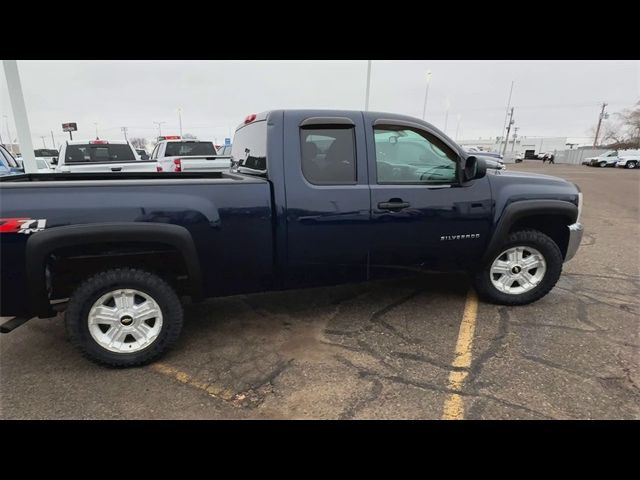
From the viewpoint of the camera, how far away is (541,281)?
4090 millimetres

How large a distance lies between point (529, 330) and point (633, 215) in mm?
9158

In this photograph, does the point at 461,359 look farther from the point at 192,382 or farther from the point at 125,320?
the point at 125,320

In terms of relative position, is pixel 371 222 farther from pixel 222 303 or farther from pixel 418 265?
pixel 222 303

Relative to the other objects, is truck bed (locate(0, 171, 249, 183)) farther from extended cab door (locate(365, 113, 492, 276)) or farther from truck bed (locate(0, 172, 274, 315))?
extended cab door (locate(365, 113, 492, 276))

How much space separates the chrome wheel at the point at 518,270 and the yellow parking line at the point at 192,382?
281 centimetres

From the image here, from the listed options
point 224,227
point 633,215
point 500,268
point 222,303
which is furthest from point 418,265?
point 633,215

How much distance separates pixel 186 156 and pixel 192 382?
24.9ft

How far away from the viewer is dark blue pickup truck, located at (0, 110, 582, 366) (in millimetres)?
2689

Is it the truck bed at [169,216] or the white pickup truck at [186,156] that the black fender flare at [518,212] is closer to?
the truck bed at [169,216]

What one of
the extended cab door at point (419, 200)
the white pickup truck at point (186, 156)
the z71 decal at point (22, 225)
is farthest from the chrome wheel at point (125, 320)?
the white pickup truck at point (186, 156)

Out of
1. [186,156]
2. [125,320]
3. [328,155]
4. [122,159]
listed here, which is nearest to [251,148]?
[328,155]

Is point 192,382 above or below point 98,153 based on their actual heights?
below

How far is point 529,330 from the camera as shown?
3600mm

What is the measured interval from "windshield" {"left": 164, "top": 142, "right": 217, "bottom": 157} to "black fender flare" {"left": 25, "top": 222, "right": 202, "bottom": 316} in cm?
841
